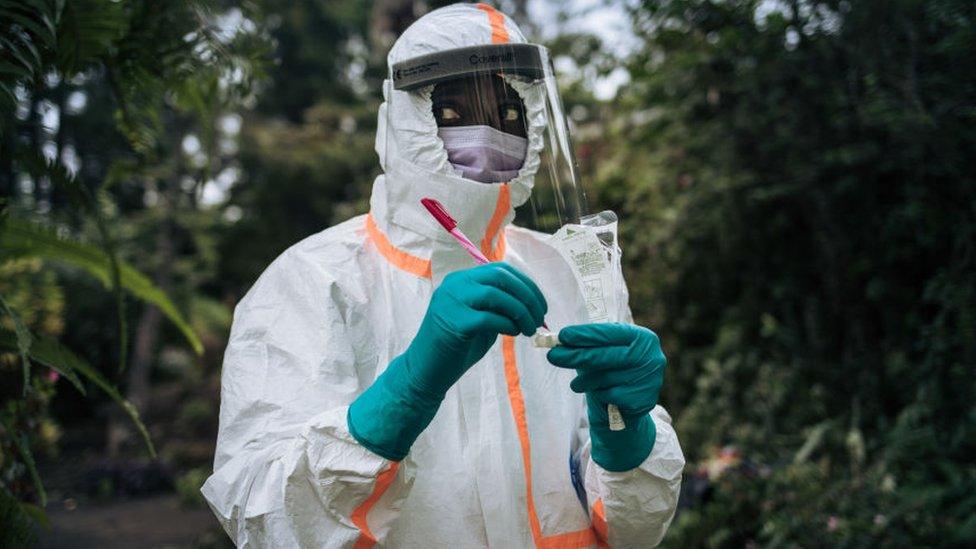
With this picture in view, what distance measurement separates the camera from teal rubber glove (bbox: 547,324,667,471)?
1.30 meters

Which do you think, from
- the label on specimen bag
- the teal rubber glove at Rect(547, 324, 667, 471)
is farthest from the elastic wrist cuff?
the label on specimen bag

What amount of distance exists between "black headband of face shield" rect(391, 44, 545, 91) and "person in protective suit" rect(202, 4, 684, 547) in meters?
0.01

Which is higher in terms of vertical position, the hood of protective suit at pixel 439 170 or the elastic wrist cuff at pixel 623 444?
the hood of protective suit at pixel 439 170

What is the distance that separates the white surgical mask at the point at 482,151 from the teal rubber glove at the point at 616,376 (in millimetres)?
427

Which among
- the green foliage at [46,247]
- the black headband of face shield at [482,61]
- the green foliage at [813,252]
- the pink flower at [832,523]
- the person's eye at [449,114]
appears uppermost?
the black headband of face shield at [482,61]

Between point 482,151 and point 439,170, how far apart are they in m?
0.10

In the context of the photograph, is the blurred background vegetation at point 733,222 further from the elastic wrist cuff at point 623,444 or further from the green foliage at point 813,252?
the elastic wrist cuff at point 623,444

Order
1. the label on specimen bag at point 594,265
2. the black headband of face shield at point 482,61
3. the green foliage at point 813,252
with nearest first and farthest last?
the label on specimen bag at point 594,265 → the black headband of face shield at point 482,61 → the green foliage at point 813,252

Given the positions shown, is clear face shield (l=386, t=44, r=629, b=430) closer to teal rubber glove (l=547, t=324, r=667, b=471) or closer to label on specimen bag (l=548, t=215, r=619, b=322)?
label on specimen bag (l=548, t=215, r=619, b=322)

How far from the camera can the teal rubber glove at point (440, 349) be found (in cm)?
125

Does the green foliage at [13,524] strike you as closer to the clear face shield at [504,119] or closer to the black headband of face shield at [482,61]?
the clear face shield at [504,119]

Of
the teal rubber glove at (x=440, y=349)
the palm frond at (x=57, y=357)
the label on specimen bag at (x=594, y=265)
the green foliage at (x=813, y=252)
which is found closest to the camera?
the teal rubber glove at (x=440, y=349)

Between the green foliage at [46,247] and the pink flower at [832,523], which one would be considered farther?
the pink flower at [832,523]

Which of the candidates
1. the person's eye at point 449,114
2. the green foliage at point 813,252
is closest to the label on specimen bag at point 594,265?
the person's eye at point 449,114
